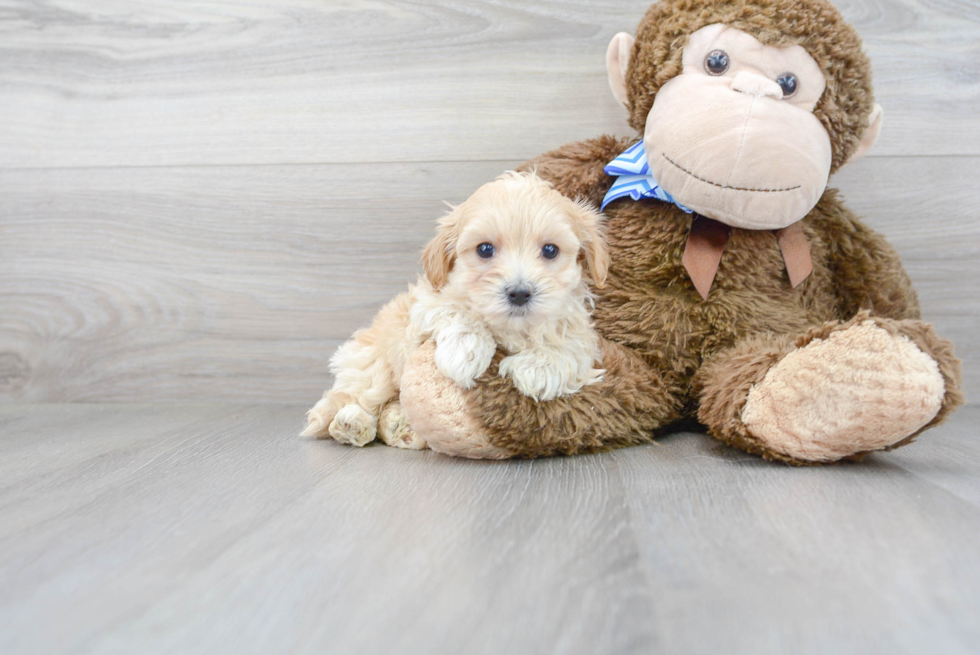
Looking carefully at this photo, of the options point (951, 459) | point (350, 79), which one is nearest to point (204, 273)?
point (350, 79)

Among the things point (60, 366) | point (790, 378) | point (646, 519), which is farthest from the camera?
point (60, 366)

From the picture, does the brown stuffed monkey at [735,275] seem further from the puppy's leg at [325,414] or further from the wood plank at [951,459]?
the puppy's leg at [325,414]

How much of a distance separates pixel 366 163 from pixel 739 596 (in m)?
1.10

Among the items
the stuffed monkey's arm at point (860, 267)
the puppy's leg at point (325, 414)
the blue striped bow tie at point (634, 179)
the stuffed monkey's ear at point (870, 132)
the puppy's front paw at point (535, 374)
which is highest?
the stuffed monkey's ear at point (870, 132)

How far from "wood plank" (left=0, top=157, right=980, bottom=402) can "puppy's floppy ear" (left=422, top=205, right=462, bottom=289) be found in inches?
17.4

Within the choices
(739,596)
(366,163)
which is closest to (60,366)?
(366,163)

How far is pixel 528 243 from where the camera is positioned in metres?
0.90

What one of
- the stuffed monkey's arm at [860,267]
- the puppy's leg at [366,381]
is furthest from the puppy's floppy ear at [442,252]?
the stuffed monkey's arm at [860,267]

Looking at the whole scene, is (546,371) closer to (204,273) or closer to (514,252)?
(514,252)

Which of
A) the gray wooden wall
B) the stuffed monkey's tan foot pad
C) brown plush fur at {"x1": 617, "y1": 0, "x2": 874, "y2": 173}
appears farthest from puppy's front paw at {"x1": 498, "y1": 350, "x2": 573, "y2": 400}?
the gray wooden wall

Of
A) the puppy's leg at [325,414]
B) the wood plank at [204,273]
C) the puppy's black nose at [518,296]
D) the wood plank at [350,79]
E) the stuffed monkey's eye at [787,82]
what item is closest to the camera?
the puppy's black nose at [518,296]

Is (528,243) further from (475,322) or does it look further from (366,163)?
(366,163)

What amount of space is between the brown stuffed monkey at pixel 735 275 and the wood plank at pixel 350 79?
0.24 m

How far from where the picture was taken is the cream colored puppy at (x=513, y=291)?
89 centimetres
